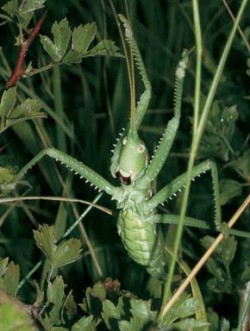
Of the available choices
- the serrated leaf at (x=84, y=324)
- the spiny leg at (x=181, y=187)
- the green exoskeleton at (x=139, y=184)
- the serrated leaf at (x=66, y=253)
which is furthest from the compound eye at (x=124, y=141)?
A: the serrated leaf at (x=84, y=324)

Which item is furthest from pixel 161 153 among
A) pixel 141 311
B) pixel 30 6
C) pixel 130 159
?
pixel 141 311

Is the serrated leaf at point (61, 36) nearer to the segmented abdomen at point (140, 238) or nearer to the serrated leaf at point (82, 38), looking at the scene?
the serrated leaf at point (82, 38)

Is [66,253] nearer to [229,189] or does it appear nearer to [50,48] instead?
[50,48]

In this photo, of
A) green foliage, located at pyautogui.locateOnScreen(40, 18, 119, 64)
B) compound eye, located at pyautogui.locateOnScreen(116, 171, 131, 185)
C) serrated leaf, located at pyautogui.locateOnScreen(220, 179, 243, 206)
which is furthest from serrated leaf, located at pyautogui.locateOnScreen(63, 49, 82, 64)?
serrated leaf, located at pyautogui.locateOnScreen(220, 179, 243, 206)

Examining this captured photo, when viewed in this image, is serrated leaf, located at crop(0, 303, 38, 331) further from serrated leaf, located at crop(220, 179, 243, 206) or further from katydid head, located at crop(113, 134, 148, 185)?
serrated leaf, located at crop(220, 179, 243, 206)

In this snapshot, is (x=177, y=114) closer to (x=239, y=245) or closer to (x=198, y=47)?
(x=198, y=47)

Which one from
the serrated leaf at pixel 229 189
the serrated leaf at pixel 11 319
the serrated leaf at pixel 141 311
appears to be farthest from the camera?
the serrated leaf at pixel 229 189
